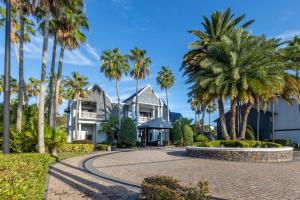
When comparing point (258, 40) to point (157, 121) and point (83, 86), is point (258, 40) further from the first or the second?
point (83, 86)

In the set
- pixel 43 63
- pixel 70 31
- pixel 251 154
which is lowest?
pixel 251 154

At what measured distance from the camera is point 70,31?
66.7 ft

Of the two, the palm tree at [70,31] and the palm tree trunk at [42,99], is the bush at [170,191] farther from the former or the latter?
the palm tree at [70,31]

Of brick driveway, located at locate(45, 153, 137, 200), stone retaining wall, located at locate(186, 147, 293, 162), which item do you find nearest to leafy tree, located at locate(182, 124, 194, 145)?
stone retaining wall, located at locate(186, 147, 293, 162)

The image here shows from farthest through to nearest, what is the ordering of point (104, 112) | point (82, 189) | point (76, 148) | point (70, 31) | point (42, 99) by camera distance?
point (104, 112) < point (76, 148) < point (70, 31) < point (42, 99) < point (82, 189)

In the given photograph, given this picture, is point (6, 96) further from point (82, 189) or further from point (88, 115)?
point (88, 115)

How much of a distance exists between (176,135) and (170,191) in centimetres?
3323

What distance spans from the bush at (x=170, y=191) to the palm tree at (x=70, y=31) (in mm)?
15187

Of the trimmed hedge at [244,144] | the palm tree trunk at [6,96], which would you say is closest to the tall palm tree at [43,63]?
the palm tree trunk at [6,96]

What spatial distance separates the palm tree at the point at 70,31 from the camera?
19.6m

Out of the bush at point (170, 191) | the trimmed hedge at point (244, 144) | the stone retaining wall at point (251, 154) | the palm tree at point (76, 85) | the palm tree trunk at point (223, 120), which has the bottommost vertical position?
the stone retaining wall at point (251, 154)

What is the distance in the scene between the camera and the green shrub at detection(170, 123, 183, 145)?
38219mm

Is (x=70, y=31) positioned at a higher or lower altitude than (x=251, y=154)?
higher

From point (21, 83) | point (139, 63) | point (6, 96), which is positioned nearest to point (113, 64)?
point (139, 63)
